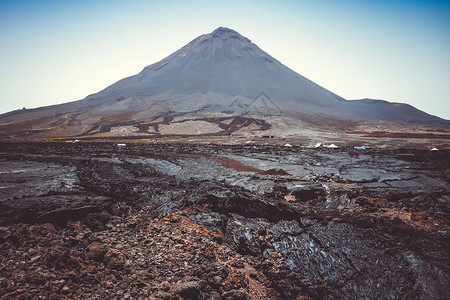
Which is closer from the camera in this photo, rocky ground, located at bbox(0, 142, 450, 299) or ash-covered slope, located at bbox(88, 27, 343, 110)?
rocky ground, located at bbox(0, 142, 450, 299)

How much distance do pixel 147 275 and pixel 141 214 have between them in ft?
9.85

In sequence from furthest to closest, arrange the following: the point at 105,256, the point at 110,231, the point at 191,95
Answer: the point at 191,95
the point at 110,231
the point at 105,256

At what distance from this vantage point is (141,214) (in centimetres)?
631

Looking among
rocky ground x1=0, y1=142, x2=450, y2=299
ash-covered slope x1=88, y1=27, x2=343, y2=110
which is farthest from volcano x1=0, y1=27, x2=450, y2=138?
rocky ground x1=0, y1=142, x2=450, y2=299

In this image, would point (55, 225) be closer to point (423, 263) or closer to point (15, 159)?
point (423, 263)

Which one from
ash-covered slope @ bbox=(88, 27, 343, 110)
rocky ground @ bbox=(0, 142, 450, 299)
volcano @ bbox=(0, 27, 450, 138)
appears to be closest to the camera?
rocky ground @ bbox=(0, 142, 450, 299)

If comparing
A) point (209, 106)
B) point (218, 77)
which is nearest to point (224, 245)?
point (209, 106)

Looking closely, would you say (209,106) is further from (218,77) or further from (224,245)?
(224,245)

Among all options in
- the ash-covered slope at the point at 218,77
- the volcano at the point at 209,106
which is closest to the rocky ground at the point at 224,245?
the volcano at the point at 209,106

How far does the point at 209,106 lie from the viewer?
231 ft

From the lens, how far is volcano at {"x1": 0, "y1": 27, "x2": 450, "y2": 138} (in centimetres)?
4634

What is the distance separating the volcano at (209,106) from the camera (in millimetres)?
46344

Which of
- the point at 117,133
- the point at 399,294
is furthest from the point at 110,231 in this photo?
the point at 117,133

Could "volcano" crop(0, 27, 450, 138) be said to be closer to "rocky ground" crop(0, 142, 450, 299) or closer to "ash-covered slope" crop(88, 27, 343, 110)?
"ash-covered slope" crop(88, 27, 343, 110)
